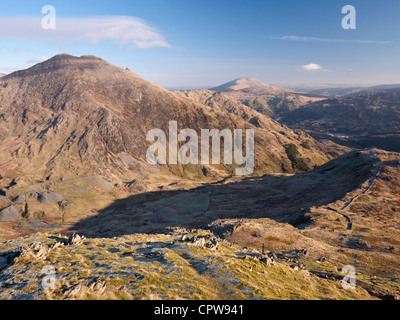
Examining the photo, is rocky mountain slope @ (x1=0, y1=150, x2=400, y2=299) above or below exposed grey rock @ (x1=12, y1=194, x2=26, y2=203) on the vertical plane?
above

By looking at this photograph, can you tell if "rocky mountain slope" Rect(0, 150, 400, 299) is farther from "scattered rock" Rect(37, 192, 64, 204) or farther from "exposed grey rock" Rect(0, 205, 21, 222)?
"scattered rock" Rect(37, 192, 64, 204)

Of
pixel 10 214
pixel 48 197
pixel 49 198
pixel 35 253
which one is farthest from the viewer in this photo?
pixel 48 197

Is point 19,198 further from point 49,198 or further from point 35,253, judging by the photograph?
point 35,253

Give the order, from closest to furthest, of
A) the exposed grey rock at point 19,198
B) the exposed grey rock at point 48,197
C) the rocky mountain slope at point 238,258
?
the rocky mountain slope at point 238,258
the exposed grey rock at point 19,198
the exposed grey rock at point 48,197

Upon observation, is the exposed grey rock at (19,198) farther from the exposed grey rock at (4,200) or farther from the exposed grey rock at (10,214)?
the exposed grey rock at (10,214)

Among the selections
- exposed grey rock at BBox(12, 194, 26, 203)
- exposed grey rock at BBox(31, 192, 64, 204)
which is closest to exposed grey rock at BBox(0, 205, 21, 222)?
exposed grey rock at BBox(12, 194, 26, 203)

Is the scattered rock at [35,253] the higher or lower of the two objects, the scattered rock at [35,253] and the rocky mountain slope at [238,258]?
the higher

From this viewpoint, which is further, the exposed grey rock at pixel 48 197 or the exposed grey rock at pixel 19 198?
the exposed grey rock at pixel 48 197

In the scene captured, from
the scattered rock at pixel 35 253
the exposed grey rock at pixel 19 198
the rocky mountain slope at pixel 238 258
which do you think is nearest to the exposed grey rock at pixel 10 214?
the exposed grey rock at pixel 19 198

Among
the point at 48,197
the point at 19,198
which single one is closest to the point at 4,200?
the point at 19,198

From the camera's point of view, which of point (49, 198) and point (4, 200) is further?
point (49, 198)
